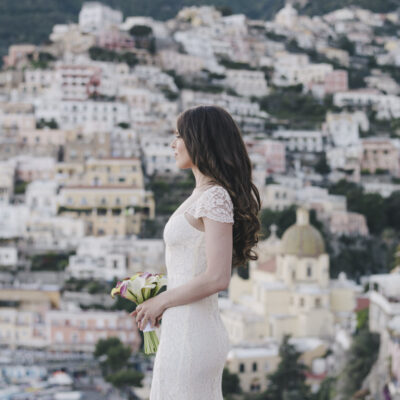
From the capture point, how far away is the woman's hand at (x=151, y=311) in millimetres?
4102

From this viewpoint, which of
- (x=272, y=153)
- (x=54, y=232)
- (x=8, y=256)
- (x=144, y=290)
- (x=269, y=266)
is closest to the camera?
(x=144, y=290)

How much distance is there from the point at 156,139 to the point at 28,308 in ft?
61.9

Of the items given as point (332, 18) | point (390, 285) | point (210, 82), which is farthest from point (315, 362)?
point (332, 18)

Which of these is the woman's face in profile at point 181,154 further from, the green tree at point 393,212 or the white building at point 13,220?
the green tree at point 393,212

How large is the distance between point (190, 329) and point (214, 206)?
53 centimetres

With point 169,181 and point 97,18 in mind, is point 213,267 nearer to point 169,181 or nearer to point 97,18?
point 169,181

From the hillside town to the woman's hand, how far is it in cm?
1272

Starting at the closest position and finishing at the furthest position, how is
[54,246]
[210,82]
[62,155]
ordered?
1. [54,246]
2. [62,155]
3. [210,82]

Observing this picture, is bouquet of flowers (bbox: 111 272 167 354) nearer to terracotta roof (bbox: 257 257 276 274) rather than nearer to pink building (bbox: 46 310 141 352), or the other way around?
terracotta roof (bbox: 257 257 276 274)

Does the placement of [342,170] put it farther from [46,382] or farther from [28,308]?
[46,382]

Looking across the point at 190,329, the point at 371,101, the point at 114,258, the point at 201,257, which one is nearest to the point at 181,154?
the point at 201,257

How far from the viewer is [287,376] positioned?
3238cm

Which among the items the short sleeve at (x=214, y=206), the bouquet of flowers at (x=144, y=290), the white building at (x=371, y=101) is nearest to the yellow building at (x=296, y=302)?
the bouquet of flowers at (x=144, y=290)

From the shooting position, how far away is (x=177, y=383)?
4.07 metres
